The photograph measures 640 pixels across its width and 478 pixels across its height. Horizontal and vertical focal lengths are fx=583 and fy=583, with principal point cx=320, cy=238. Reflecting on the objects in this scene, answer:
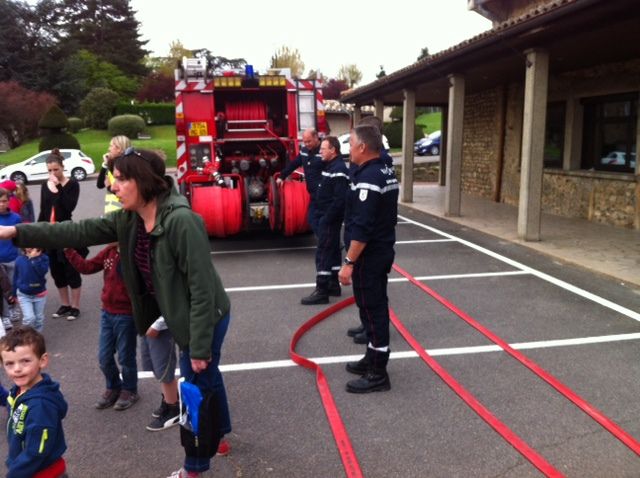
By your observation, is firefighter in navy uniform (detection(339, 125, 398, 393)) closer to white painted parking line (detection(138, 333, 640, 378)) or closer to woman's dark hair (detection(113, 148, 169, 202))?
white painted parking line (detection(138, 333, 640, 378))

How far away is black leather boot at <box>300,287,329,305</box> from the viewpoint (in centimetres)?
648

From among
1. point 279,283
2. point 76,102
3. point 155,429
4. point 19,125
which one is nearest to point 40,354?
point 155,429

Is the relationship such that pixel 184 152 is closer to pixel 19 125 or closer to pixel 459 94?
pixel 459 94

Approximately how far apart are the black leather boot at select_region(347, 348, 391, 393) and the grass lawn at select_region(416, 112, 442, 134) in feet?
155

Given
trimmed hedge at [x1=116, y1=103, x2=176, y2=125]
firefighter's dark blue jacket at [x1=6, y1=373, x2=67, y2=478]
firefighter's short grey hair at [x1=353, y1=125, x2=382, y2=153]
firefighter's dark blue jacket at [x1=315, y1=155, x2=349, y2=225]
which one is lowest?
firefighter's dark blue jacket at [x1=6, y1=373, x2=67, y2=478]

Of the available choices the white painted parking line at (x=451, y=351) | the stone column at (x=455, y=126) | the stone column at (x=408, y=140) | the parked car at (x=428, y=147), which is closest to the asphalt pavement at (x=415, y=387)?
the white painted parking line at (x=451, y=351)

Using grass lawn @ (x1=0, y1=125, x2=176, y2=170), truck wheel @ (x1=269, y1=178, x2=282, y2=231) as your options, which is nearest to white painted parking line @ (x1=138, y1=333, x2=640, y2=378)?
truck wheel @ (x1=269, y1=178, x2=282, y2=231)

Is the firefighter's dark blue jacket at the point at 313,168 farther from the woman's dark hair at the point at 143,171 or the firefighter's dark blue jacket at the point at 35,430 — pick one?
the firefighter's dark blue jacket at the point at 35,430

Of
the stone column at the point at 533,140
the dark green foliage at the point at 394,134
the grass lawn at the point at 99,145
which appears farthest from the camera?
the dark green foliage at the point at 394,134

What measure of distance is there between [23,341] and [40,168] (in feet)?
84.2

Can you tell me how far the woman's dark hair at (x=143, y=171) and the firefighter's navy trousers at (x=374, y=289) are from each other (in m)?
1.78

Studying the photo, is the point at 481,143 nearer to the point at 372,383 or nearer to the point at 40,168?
the point at 372,383

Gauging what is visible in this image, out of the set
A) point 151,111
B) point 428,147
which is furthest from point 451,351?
point 151,111

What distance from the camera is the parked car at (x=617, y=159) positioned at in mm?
10711
